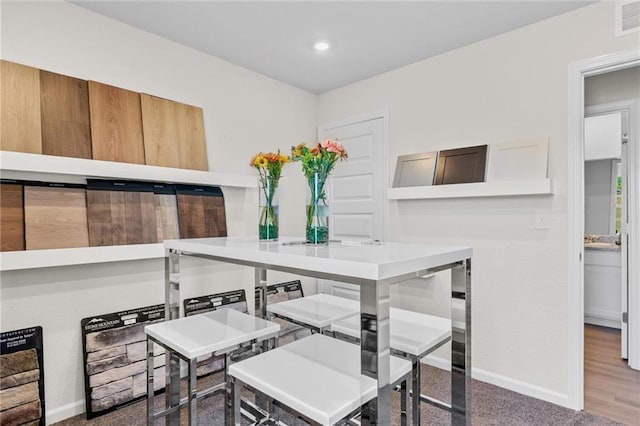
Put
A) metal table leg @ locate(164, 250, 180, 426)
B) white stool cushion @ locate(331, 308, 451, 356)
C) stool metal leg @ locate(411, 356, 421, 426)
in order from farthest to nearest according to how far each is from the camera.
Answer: metal table leg @ locate(164, 250, 180, 426) < stool metal leg @ locate(411, 356, 421, 426) < white stool cushion @ locate(331, 308, 451, 356)

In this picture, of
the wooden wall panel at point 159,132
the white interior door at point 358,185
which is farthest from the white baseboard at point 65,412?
the white interior door at point 358,185

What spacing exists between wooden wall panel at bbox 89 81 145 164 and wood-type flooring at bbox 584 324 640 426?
3.42m

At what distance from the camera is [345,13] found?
7.71ft

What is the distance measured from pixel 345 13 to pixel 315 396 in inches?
87.9

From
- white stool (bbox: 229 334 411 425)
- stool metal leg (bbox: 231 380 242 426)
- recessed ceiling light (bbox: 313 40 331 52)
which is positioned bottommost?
stool metal leg (bbox: 231 380 242 426)

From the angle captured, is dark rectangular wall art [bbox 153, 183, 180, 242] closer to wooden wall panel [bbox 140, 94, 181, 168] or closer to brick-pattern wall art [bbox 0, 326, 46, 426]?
wooden wall panel [bbox 140, 94, 181, 168]

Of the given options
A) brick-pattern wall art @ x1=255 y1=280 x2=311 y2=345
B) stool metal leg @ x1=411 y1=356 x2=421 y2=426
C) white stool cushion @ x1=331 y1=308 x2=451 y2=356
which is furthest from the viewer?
brick-pattern wall art @ x1=255 y1=280 x2=311 y2=345

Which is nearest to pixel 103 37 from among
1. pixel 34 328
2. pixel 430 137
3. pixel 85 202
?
pixel 85 202

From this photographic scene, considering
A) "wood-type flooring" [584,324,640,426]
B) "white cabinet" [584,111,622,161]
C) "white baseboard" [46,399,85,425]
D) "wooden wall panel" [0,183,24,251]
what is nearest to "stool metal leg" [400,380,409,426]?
"wood-type flooring" [584,324,640,426]

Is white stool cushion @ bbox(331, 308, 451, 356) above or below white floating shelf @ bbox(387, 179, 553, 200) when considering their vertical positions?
below

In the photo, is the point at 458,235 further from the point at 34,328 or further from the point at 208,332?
the point at 34,328

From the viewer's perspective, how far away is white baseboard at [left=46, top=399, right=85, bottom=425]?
2127mm

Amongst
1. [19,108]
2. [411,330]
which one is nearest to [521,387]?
[411,330]

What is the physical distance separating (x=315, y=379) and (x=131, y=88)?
233 cm
